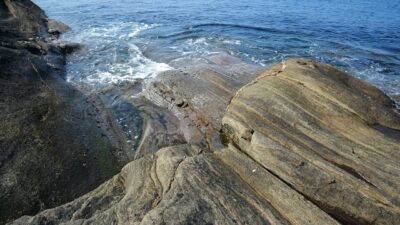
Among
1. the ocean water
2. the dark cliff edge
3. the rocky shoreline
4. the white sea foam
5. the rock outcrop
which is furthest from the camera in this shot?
the ocean water

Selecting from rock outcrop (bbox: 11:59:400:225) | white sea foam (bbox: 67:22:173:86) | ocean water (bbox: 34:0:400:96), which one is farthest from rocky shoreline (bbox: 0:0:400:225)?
ocean water (bbox: 34:0:400:96)

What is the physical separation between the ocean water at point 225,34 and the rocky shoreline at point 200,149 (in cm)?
400

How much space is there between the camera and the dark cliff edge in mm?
9172

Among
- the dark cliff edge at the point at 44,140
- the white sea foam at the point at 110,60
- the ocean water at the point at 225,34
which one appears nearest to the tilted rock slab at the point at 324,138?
the dark cliff edge at the point at 44,140

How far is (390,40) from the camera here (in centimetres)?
2697

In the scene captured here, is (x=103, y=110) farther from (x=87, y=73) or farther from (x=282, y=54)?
(x=282, y=54)

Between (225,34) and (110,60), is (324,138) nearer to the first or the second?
(110,60)

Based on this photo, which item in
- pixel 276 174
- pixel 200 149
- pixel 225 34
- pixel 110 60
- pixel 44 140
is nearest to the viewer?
pixel 276 174

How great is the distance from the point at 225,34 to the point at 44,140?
20.3 meters

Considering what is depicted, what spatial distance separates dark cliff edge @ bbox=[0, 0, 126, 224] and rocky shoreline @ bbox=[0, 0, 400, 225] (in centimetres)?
4

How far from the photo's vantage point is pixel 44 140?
10.9 metres

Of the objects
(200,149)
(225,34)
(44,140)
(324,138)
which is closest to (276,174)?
(324,138)

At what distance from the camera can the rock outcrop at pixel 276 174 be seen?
7160mm

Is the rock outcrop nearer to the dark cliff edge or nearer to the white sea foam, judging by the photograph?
the dark cliff edge
